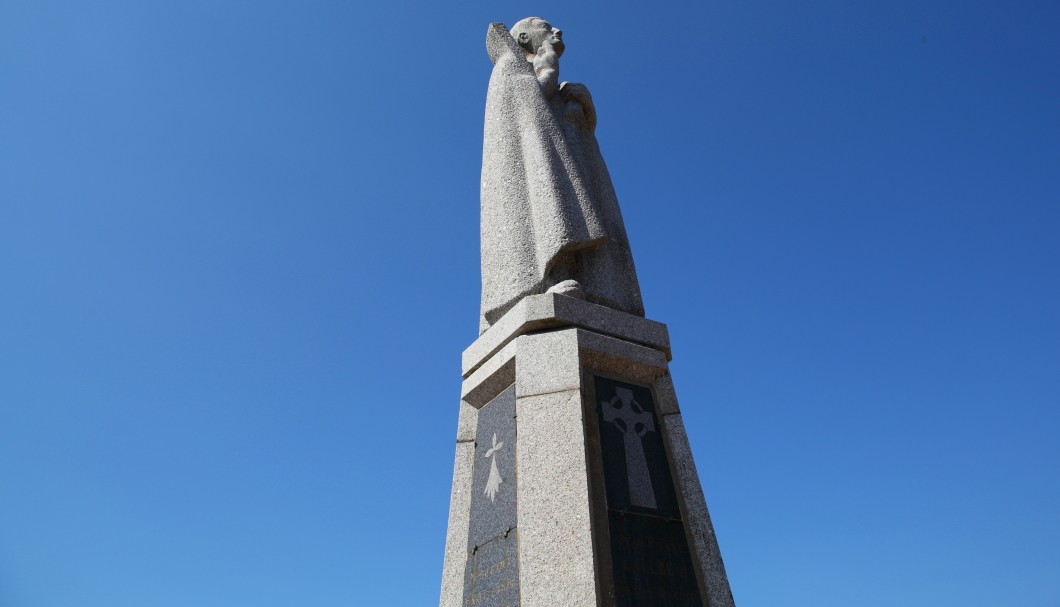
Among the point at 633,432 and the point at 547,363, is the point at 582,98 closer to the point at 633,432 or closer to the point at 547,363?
the point at 547,363

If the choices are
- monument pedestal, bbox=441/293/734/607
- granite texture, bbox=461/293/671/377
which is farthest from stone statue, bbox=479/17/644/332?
monument pedestal, bbox=441/293/734/607

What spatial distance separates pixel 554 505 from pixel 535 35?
215 inches

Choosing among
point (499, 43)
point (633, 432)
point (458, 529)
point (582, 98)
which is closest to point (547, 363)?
point (633, 432)

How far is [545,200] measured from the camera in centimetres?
584

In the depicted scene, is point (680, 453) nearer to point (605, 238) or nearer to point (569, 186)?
point (605, 238)

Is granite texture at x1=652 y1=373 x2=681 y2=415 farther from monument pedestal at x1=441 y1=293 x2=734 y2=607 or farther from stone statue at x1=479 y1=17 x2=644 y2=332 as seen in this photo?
stone statue at x1=479 y1=17 x2=644 y2=332

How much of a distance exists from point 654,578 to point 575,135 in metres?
4.22

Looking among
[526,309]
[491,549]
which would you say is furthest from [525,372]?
[491,549]

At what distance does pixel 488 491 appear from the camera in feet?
16.0

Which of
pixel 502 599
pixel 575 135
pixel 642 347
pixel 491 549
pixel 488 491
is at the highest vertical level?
pixel 575 135

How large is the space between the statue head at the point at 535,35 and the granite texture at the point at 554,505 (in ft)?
14.7

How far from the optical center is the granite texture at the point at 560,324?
5.15 m

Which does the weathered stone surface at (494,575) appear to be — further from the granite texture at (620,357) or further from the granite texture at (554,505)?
the granite texture at (620,357)

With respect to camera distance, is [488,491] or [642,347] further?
[642,347]
